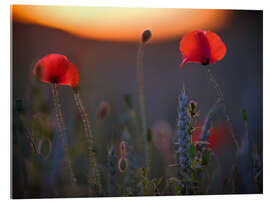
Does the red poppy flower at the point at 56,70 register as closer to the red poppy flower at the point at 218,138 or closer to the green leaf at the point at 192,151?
the green leaf at the point at 192,151

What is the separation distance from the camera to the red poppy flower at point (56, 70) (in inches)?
85.7

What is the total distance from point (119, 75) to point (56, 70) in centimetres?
48

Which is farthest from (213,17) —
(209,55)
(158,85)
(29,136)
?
(29,136)

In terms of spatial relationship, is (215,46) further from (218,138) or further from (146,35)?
(218,138)

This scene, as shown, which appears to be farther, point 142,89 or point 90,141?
point 142,89

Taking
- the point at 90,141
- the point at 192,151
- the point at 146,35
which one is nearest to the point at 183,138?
the point at 192,151

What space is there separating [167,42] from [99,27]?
474mm

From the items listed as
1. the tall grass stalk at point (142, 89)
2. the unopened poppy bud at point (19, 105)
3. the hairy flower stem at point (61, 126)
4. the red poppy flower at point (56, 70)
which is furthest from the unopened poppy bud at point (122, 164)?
the unopened poppy bud at point (19, 105)

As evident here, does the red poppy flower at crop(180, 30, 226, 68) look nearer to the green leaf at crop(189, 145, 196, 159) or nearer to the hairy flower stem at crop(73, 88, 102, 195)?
the green leaf at crop(189, 145, 196, 159)

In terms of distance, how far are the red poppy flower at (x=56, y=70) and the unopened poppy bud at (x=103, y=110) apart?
0.29 metres

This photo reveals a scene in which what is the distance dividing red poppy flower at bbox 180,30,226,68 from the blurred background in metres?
0.16

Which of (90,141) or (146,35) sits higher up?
(146,35)

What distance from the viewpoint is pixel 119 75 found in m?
2.49

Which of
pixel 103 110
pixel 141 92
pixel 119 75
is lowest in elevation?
pixel 103 110
